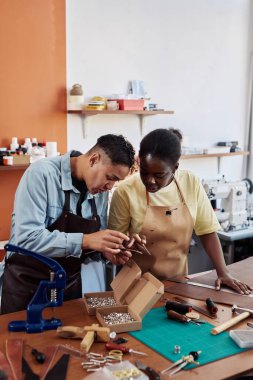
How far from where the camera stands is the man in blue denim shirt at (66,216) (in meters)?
1.92

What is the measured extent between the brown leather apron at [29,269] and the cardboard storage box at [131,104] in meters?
2.14

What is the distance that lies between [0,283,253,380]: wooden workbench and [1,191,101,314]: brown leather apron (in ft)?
0.82

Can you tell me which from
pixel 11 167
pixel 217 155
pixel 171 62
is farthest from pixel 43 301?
pixel 217 155

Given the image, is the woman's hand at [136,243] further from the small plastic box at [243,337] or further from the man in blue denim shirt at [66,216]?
the small plastic box at [243,337]

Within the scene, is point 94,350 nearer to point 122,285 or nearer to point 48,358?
point 48,358

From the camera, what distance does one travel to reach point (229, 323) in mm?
1802

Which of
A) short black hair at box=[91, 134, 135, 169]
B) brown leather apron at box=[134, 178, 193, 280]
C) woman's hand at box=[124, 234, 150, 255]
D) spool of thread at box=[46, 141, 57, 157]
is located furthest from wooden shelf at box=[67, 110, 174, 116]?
woman's hand at box=[124, 234, 150, 255]

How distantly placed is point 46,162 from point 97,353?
0.96 metres

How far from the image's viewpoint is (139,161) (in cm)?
214

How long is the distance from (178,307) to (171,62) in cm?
332

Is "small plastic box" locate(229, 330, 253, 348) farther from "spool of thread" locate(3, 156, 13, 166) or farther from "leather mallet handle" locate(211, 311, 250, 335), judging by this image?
"spool of thread" locate(3, 156, 13, 166)

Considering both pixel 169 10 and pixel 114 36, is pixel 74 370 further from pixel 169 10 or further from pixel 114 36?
pixel 169 10

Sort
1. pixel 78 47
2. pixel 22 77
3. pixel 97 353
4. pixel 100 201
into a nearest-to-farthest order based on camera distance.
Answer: pixel 97 353, pixel 100 201, pixel 22 77, pixel 78 47

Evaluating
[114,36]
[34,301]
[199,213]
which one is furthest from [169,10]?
[34,301]
